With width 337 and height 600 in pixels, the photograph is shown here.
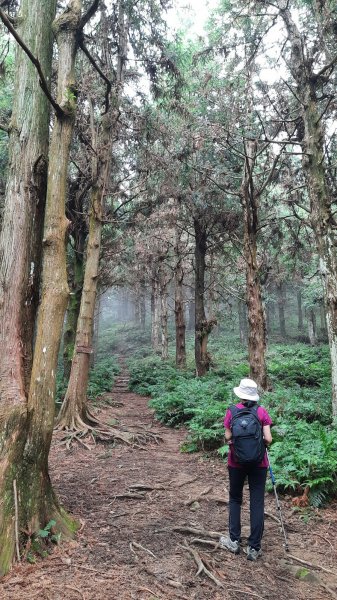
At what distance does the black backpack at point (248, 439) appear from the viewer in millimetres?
3920

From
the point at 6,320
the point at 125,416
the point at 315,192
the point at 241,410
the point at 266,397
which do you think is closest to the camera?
the point at 6,320

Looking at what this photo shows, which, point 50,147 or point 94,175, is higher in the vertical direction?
point 94,175

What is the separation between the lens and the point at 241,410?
4121 mm

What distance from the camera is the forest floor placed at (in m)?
3.18

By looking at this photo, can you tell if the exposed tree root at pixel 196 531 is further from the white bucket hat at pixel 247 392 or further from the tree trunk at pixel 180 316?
the tree trunk at pixel 180 316

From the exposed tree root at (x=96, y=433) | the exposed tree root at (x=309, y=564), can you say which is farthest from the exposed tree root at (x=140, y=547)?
the exposed tree root at (x=96, y=433)

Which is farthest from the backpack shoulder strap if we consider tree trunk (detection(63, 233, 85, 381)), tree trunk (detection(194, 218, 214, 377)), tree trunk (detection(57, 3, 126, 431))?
tree trunk (detection(194, 218, 214, 377))

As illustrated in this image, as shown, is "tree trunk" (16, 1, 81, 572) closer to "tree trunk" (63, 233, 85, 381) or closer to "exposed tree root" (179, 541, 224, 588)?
"exposed tree root" (179, 541, 224, 588)

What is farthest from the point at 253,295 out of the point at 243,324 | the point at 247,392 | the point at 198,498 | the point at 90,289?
the point at 243,324

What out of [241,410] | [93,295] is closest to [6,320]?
[241,410]

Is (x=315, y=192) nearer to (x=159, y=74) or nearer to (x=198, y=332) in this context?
(x=159, y=74)

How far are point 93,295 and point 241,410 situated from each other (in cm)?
634

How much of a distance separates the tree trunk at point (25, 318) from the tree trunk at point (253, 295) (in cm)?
683

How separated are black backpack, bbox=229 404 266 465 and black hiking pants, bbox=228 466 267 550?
0.18 metres
